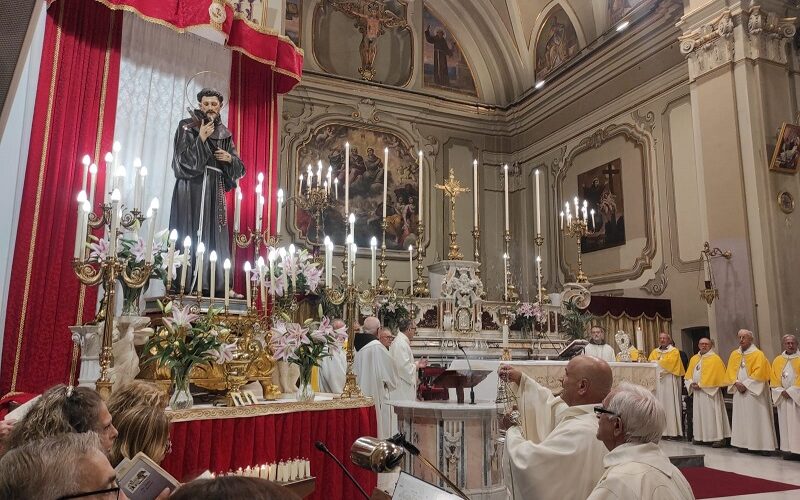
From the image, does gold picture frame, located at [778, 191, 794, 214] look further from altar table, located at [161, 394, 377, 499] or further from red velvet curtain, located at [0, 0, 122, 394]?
red velvet curtain, located at [0, 0, 122, 394]

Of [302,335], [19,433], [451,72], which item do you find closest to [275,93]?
[302,335]

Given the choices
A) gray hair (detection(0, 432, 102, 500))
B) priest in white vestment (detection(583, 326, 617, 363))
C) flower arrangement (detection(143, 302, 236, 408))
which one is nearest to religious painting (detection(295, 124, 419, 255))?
priest in white vestment (detection(583, 326, 617, 363))

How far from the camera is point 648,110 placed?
1234cm

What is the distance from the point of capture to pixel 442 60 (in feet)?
53.9

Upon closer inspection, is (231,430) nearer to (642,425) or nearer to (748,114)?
(642,425)

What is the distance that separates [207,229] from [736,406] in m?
7.77

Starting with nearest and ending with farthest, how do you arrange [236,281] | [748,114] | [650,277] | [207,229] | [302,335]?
1. [302,335]
2. [207,229]
3. [236,281]
4. [748,114]
5. [650,277]

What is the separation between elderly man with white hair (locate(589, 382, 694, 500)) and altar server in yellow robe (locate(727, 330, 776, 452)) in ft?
24.1

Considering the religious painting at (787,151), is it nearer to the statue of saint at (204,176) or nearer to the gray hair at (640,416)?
the statue of saint at (204,176)

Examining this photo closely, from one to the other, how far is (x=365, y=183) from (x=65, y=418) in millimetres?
12874

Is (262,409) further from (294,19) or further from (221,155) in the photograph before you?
(294,19)

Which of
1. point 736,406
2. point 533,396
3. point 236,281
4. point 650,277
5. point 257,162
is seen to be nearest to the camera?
point 533,396

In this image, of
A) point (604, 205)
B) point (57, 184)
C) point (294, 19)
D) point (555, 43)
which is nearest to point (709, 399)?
point (604, 205)

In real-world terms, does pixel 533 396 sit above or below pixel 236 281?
below
